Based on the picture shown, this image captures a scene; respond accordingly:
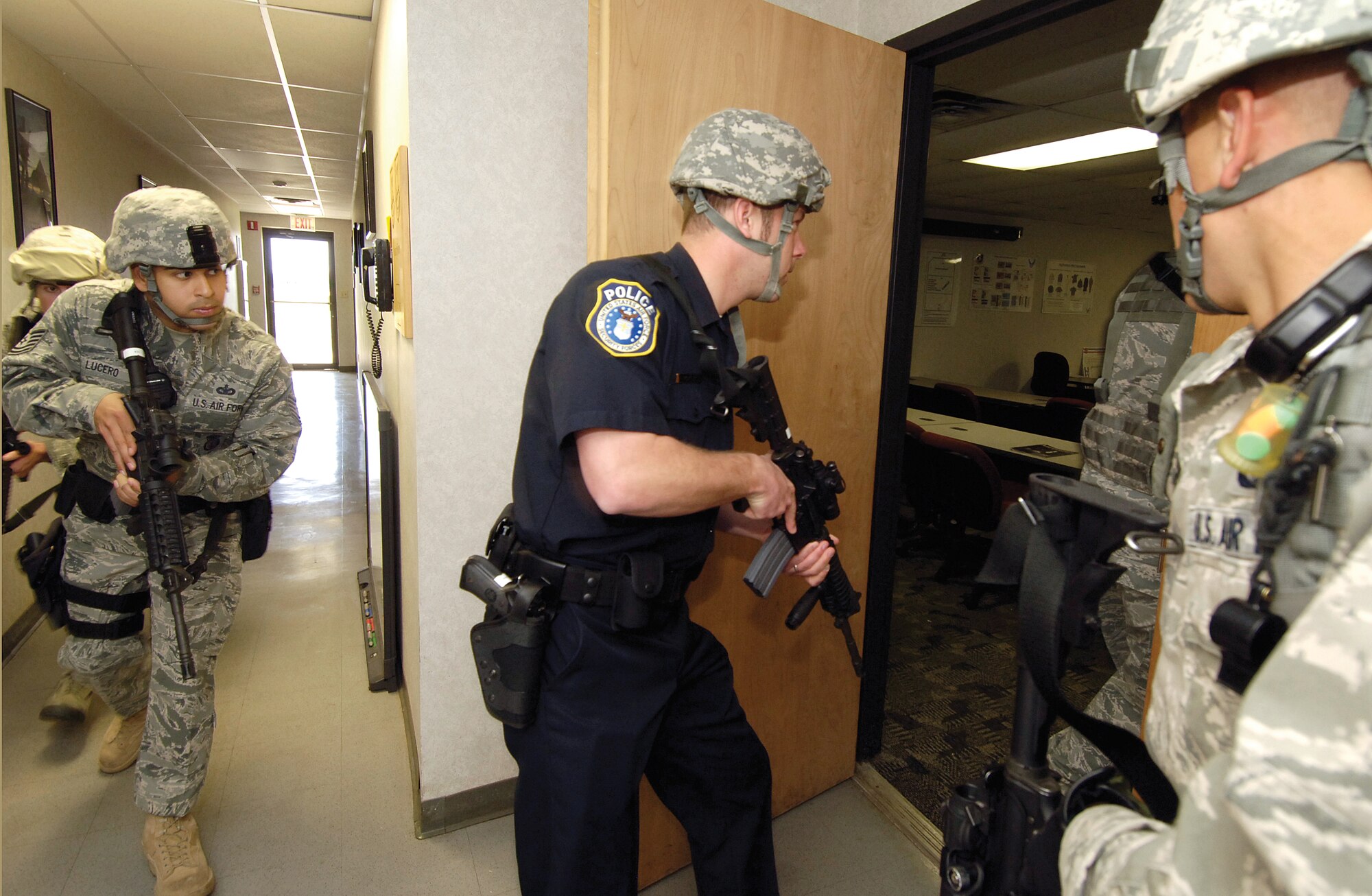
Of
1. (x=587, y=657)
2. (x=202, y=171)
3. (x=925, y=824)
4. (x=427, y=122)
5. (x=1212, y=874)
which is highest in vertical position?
(x=202, y=171)

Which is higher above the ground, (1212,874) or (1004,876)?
(1212,874)

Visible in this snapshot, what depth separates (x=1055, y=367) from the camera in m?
8.30

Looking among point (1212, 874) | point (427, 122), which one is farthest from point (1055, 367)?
point (1212, 874)

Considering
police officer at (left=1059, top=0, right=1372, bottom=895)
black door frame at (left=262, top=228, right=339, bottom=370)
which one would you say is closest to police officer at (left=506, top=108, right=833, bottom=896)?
police officer at (left=1059, top=0, right=1372, bottom=895)

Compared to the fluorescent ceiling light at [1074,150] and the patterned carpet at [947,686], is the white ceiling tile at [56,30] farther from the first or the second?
the fluorescent ceiling light at [1074,150]

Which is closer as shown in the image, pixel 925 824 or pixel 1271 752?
pixel 1271 752

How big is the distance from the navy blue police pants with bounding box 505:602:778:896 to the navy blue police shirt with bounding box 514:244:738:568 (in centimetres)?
14

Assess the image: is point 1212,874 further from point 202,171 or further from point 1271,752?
point 202,171

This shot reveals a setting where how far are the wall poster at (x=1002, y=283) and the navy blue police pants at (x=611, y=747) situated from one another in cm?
800

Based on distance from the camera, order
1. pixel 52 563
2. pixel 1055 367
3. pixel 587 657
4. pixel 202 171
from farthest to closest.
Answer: pixel 1055 367, pixel 202 171, pixel 52 563, pixel 587 657

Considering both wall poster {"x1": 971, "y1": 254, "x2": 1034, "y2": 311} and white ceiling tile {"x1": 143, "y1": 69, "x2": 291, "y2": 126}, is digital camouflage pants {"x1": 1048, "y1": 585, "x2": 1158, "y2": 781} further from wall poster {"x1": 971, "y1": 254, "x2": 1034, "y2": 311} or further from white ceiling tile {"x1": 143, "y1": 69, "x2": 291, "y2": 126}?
wall poster {"x1": 971, "y1": 254, "x2": 1034, "y2": 311}

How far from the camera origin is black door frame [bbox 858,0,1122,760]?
172 cm

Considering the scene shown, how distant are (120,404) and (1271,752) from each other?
209 cm

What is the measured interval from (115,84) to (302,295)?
28.7 ft
